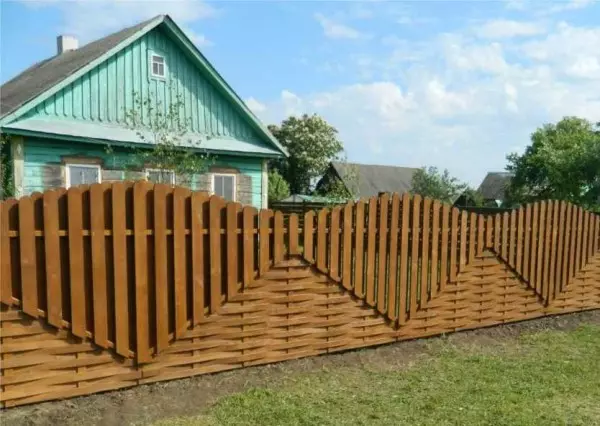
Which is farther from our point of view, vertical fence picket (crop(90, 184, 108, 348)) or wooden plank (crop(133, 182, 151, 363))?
wooden plank (crop(133, 182, 151, 363))

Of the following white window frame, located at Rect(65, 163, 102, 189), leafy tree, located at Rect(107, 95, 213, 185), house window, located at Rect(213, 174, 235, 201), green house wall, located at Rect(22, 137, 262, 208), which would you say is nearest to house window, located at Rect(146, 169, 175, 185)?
leafy tree, located at Rect(107, 95, 213, 185)

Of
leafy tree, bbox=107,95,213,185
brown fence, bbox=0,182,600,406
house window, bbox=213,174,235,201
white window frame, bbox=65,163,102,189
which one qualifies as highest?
leafy tree, bbox=107,95,213,185

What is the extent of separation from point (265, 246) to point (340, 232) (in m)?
0.88

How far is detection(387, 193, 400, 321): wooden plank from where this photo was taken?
5.25 m

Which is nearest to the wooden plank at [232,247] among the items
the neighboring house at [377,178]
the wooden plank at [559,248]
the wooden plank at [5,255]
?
the wooden plank at [5,255]

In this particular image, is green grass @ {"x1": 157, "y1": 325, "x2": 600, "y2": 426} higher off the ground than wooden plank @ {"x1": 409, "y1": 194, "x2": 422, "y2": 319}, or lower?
lower

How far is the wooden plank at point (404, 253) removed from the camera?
532 centimetres

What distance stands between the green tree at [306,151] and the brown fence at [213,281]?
39762mm

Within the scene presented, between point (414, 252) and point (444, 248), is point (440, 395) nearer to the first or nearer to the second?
point (414, 252)

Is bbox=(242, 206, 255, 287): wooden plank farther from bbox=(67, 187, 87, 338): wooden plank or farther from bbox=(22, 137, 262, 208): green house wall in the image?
bbox=(22, 137, 262, 208): green house wall

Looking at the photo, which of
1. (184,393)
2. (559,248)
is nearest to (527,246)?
(559,248)

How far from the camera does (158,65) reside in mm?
11719

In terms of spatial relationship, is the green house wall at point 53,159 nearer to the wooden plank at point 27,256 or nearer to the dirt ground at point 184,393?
the wooden plank at point 27,256

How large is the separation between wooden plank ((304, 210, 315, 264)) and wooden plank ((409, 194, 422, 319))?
4.22ft
